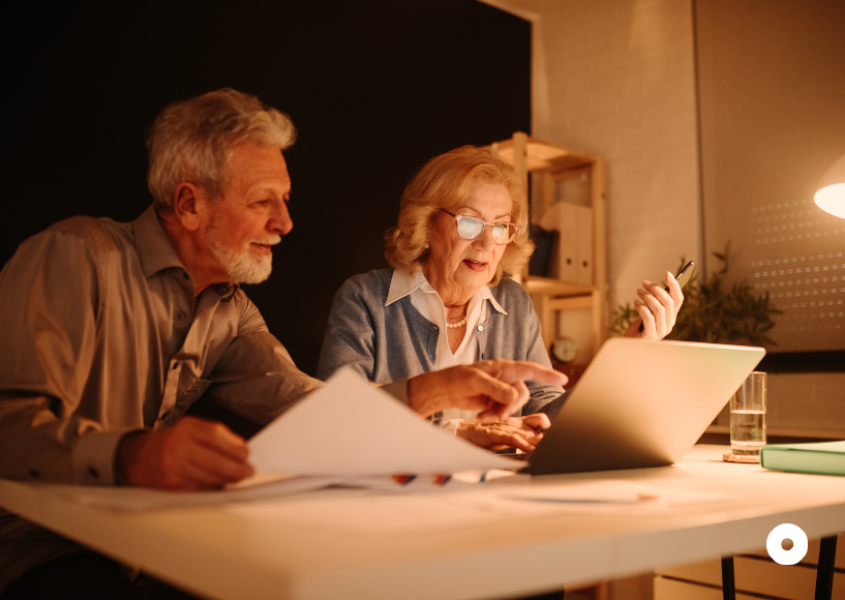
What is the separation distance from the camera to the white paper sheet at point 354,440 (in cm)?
58

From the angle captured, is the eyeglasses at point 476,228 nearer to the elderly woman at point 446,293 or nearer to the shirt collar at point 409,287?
the elderly woman at point 446,293

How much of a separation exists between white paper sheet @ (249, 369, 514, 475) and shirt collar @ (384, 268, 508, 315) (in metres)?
1.12

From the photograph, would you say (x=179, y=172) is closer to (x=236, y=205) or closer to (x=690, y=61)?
(x=236, y=205)

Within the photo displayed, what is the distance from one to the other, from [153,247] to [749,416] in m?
1.08

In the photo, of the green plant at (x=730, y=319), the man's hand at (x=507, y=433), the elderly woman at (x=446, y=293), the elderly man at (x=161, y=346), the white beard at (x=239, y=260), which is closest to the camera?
the elderly man at (x=161, y=346)

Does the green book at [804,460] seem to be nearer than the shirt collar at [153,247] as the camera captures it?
Yes

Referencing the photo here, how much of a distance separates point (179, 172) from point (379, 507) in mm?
996

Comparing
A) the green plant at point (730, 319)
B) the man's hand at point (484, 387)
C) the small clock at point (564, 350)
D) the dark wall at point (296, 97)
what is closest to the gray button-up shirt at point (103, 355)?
the man's hand at point (484, 387)

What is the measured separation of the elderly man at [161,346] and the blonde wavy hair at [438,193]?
564mm

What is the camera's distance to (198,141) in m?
1.36

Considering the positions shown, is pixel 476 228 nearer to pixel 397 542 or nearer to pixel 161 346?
pixel 161 346

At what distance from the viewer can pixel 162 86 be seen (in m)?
2.78

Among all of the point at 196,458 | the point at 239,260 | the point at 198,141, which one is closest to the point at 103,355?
the point at 239,260

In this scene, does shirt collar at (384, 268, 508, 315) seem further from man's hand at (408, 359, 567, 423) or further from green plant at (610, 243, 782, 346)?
green plant at (610, 243, 782, 346)
